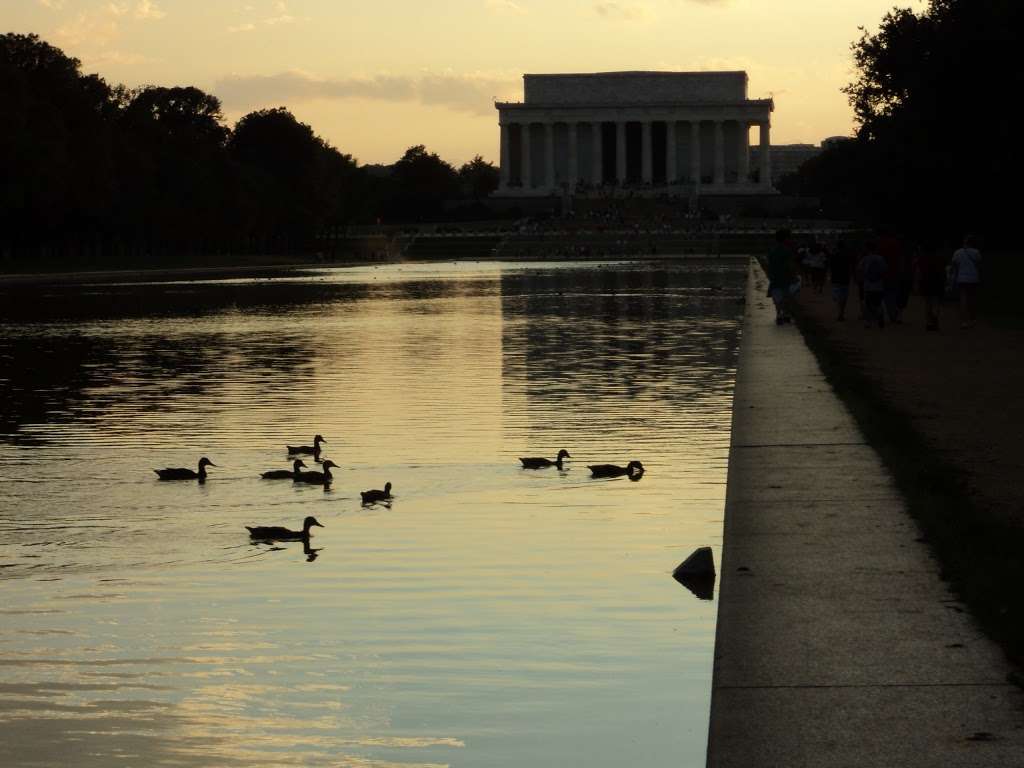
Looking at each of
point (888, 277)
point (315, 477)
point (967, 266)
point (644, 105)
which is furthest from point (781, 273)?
point (644, 105)

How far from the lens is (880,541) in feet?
39.9

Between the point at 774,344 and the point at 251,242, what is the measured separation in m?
119

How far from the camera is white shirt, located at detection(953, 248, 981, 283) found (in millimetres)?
38906

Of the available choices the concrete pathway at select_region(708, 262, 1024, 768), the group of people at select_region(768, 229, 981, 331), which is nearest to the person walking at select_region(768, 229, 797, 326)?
the group of people at select_region(768, 229, 981, 331)

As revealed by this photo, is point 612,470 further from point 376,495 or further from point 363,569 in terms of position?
point 363,569

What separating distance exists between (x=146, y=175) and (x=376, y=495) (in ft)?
317

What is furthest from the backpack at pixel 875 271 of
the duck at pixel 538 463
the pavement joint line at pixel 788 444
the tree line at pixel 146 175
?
the tree line at pixel 146 175

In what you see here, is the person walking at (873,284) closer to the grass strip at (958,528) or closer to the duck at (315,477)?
the grass strip at (958,528)

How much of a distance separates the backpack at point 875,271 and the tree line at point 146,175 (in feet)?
185

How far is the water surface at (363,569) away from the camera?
8.49 metres

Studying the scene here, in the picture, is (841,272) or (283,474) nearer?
(283,474)

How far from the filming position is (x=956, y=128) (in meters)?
51.3

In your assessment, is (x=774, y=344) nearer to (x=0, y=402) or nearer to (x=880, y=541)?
(x=0, y=402)

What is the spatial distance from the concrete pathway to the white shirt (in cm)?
2410
